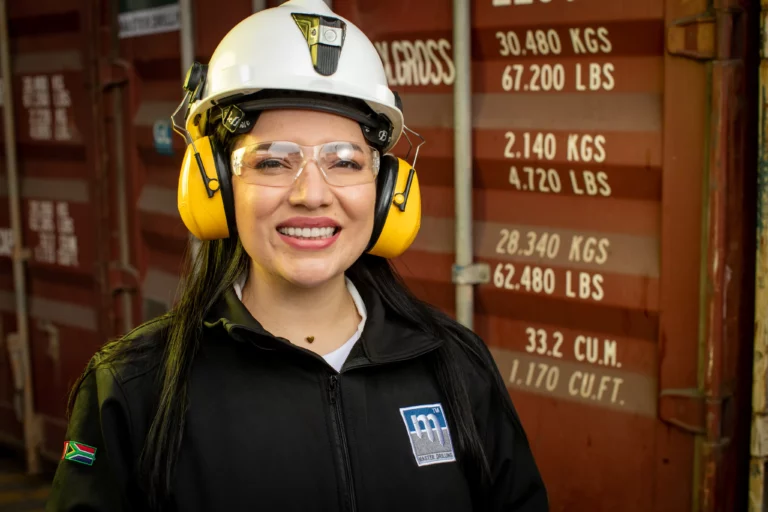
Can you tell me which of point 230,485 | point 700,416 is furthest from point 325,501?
point 700,416

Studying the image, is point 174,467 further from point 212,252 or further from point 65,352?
point 65,352

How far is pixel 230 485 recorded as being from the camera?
6.08ft

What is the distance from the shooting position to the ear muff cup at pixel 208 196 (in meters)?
1.96

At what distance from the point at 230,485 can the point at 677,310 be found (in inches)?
63.8

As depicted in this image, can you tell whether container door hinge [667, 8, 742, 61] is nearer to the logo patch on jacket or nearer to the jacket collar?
the jacket collar

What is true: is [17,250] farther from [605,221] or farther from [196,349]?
[196,349]

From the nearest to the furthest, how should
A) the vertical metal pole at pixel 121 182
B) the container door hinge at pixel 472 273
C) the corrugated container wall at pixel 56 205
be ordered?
the container door hinge at pixel 472 273, the vertical metal pole at pixel 121 182, the corrugated container wall at pixel 56 205

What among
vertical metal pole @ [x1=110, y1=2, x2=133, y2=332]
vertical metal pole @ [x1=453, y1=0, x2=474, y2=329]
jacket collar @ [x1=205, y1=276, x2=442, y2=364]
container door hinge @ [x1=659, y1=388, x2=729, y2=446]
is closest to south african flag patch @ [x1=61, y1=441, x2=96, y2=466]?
jacket collar @ [x1=205, y1=276, x2=442, y2=364]

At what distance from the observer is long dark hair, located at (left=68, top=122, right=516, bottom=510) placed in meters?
1.84

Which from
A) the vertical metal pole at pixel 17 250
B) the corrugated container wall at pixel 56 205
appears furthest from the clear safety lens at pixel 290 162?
the vertical metal pole at pixel 17 250

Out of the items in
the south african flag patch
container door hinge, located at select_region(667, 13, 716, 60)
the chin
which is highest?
container door hinge, located at select_region(667, 13, 716, 60)

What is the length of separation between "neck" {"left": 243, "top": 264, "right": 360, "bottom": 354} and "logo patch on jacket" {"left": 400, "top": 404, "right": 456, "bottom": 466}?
22cm

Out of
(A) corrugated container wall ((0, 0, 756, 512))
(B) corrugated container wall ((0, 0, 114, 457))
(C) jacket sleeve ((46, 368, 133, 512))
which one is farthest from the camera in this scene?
(B) corrugated container wall ((0, 0, 114, 457))

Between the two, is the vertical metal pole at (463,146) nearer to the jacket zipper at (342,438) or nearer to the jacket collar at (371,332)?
the jacket collar at (371,332)
